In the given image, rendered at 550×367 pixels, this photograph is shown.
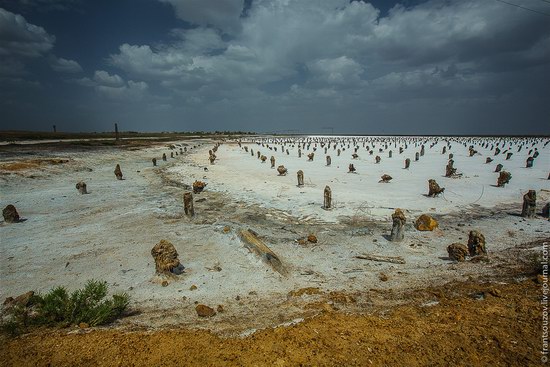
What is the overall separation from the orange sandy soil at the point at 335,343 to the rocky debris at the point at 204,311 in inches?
22.9

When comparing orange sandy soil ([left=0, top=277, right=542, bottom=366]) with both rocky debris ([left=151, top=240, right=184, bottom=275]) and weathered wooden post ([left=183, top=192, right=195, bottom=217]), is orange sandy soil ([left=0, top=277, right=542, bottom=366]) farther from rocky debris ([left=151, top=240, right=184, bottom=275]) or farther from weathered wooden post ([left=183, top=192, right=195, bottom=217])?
weathered wooden post ([left=183, top=192, right=195, bottom=217])

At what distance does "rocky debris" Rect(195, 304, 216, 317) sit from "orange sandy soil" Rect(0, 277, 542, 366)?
58cm

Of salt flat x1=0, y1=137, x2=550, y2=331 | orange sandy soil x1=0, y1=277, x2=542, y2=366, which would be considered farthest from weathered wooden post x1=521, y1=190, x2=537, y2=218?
orange sandy soil x1=0, y1=277, x2=542, y2=366

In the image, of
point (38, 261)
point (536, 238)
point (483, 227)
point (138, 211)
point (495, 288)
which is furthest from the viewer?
point (138, 211)

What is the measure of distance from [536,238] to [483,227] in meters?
1.49

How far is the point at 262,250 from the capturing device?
25.9 feet

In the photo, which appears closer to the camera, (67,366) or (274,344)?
(67,366)

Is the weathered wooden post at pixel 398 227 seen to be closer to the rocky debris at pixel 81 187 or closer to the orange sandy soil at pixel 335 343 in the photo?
the orange sandy soil at pixel 335 343

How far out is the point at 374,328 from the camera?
4.64 metres

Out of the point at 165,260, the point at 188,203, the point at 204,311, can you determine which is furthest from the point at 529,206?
the point at 188,203

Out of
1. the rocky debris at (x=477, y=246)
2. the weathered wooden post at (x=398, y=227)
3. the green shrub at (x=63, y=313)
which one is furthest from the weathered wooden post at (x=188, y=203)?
the rocky debris at (x=477, y=246)

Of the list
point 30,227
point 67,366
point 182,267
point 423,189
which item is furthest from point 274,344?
point 423,189

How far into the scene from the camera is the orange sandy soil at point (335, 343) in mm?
3961

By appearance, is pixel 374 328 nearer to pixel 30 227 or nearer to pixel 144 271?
pixel 144 271
